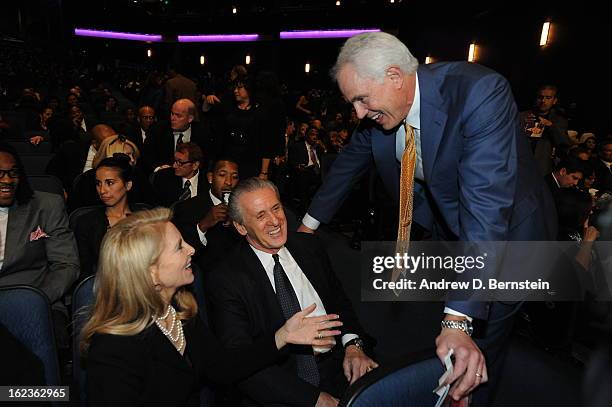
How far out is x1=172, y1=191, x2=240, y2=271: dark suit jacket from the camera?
275 centimetres

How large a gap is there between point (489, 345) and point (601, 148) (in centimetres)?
475

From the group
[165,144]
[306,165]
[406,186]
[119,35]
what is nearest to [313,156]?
[306,165]

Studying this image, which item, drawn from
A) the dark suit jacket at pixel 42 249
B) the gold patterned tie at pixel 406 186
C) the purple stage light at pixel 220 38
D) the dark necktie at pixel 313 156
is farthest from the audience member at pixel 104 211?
the purple stage light at pixel 220 38

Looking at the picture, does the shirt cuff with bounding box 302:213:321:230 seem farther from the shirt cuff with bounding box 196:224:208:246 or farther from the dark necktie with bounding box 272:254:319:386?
the shirt cuff with bounding box 196:224:208:246

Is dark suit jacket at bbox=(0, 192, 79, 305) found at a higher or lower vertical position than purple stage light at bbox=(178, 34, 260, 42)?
lower

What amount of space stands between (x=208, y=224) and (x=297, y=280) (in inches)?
36.9

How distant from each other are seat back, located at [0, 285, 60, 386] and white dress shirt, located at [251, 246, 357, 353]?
79cm

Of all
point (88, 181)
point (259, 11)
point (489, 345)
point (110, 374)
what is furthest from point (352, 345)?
point (259, 11)

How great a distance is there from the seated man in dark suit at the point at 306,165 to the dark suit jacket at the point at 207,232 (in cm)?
248

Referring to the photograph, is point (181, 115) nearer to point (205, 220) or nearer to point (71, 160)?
point (71, 160)

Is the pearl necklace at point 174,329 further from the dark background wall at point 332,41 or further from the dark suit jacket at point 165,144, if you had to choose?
the dark background wall at point 332,41

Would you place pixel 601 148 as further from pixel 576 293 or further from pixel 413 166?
pixel 413 166

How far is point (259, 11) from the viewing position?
17.5 metres

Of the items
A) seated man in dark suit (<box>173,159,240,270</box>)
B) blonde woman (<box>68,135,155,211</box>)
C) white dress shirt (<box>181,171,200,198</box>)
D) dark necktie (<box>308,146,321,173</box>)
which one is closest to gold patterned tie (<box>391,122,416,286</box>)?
seated man in dark suit (<box>173,159,240,270</box>)
